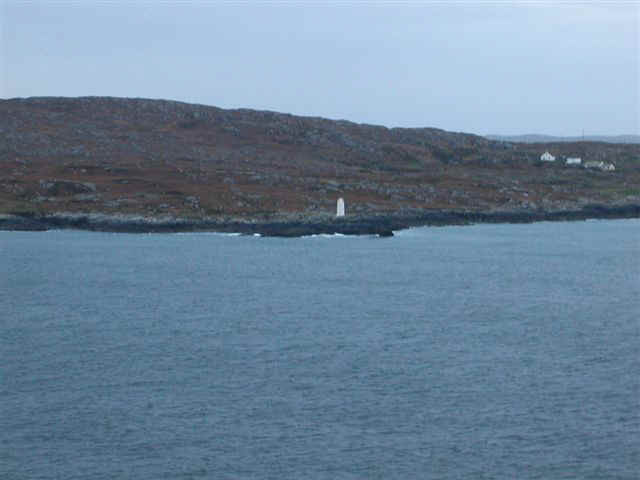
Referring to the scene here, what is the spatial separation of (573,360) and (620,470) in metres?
7.30

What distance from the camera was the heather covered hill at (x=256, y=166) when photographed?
54.2 m

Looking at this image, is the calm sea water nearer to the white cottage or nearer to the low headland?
the low headland

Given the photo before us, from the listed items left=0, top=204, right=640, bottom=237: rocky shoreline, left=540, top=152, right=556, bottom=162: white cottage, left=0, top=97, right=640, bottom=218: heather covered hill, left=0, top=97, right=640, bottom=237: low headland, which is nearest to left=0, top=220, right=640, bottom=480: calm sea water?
left=0, top=204, right=640, bottom=237: rocky shoreline

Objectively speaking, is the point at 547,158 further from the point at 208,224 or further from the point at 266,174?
the point at 208,224

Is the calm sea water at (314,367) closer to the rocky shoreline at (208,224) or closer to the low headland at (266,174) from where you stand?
the rocky shoreline at (208,224)

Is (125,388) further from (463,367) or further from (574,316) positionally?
(574,316)

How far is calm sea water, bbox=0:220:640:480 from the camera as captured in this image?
17.0m

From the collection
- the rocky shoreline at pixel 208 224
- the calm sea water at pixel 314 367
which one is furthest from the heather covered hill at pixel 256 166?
the calm sea water at pixel 314 367

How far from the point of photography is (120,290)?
110 ft

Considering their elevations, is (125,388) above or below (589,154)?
below

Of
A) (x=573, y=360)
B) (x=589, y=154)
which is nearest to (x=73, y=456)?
(x=573, y=360)

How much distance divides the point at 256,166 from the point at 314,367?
46.8 meters

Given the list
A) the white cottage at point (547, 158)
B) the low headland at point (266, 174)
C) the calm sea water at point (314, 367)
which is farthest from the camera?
the white cottage at point (547, 158)

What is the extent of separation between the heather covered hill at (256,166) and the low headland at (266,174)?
0.14 m
